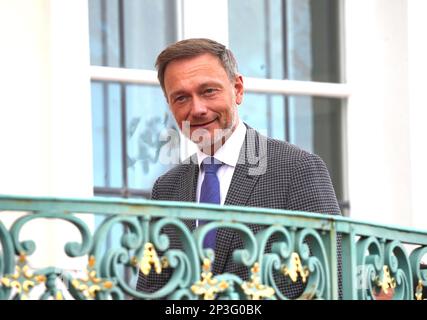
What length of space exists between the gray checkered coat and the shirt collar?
0.03 m

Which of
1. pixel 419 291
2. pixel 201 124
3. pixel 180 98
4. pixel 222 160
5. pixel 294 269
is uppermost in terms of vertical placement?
pixel 180 98

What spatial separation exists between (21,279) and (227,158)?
153 centimetres

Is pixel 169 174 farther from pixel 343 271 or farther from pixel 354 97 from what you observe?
pixel 354 97

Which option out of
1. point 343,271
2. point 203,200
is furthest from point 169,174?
point 343,271

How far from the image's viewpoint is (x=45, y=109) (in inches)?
294

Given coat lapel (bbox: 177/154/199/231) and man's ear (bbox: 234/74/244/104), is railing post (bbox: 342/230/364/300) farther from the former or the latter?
man's ear (bbox: 234/74/244/104)

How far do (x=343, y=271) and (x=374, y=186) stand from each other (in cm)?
312

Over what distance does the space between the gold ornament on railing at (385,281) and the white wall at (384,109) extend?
2.87m

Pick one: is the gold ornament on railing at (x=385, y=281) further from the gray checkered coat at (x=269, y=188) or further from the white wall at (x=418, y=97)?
the white wall at (x=418, y=97)

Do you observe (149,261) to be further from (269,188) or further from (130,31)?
(130,31)

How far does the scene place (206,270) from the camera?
500 centimetres

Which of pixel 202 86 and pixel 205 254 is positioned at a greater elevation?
pixel 202 86

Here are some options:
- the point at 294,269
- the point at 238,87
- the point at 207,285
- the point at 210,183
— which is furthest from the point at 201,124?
the point at 207,285

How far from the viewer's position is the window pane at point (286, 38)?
27.5ft
